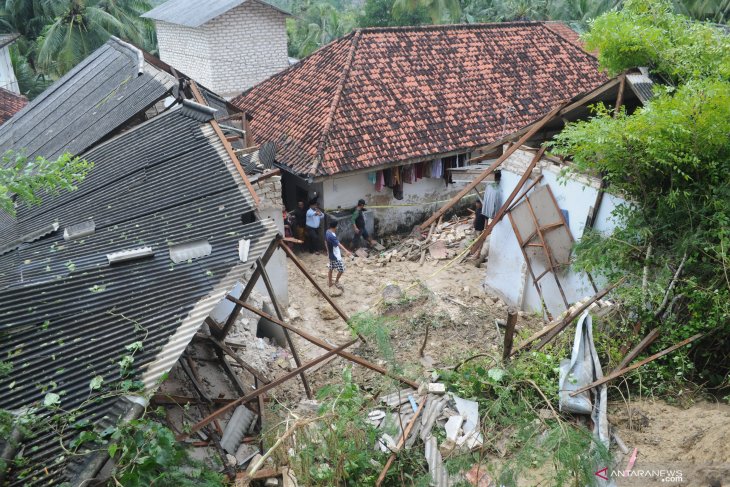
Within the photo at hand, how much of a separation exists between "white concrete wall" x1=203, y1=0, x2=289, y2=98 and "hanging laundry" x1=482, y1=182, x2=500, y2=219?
12.4 metres

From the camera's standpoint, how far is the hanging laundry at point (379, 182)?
14.4 meters

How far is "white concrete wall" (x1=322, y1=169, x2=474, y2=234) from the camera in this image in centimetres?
1410

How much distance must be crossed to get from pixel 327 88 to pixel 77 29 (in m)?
14.4

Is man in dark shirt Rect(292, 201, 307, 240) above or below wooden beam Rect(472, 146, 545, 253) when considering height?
below

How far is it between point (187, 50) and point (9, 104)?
601 cm

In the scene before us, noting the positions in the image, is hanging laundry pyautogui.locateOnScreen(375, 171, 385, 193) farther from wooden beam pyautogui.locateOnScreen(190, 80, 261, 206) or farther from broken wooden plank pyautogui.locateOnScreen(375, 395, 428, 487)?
broken wooden plank pyautogui.locateOnScreen(375, 395, 428, 487)

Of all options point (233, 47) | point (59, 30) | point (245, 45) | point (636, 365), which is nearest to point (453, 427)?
point (636, 365)

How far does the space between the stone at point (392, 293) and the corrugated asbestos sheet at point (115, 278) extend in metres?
4.30

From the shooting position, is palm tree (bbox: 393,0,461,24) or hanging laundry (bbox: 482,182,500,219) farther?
palm tree (bbox: 393,0,461,24)

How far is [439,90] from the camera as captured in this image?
16.1 m

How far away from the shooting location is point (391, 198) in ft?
49.2

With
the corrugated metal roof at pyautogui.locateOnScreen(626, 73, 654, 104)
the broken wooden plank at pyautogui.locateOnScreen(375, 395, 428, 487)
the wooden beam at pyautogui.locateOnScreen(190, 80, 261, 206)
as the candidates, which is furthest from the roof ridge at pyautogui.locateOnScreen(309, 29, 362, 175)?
the broken wooden plank at pyautogui.locateOnScreen(375, 395, 428, 487)

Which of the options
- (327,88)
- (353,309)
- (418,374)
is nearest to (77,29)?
(327,88)

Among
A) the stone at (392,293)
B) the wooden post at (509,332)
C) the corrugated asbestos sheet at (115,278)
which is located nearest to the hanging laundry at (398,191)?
the stone at (392,293)
